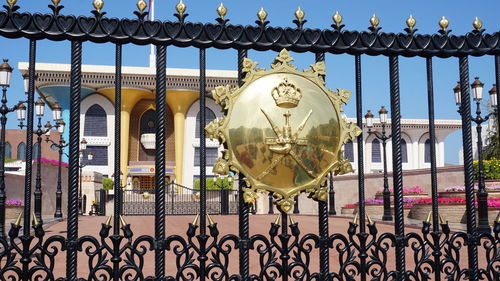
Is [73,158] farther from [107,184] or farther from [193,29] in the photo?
[107,184]

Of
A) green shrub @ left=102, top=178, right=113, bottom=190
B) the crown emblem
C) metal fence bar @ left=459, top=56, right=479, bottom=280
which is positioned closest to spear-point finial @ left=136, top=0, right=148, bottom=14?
the crown emblem

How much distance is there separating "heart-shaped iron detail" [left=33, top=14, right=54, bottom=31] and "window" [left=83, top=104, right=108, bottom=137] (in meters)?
50.5

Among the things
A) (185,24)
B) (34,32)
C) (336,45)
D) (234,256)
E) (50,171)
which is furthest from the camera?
(50,171)

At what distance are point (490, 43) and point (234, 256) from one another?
579 centimetres

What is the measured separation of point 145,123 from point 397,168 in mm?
52205

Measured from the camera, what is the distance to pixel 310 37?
149 inches

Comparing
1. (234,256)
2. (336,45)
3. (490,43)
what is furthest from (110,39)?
(234,256)

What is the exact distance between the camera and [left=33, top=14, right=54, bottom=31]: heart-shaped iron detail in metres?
3.36

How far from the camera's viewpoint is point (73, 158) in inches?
134

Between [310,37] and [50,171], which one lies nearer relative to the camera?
[310,37]

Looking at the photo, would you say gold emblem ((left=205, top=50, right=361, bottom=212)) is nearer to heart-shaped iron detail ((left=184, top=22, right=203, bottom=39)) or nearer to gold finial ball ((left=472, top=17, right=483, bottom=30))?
heart-shaped iron detail ((left=184, top=22, right=203, bottom=39))

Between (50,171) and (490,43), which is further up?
(490,43)

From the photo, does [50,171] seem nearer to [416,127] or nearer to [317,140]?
[317,140]

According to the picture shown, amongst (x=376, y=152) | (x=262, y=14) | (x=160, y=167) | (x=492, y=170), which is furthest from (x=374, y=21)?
(x=376, y=152)
